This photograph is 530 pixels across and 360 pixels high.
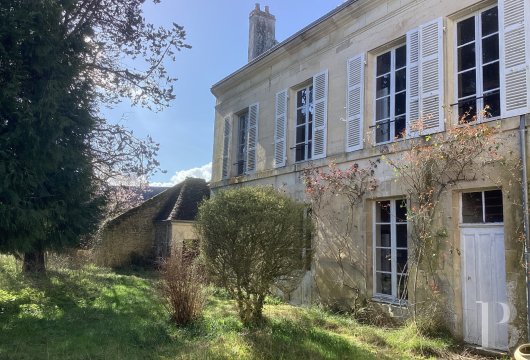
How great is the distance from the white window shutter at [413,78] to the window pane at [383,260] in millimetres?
2290

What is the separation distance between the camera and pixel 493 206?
6.59m

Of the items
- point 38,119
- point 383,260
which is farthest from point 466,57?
point 38,119

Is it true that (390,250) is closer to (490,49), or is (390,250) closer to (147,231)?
(490,49)

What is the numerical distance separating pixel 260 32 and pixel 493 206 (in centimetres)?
1043

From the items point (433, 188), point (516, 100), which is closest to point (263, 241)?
point (433, 188)

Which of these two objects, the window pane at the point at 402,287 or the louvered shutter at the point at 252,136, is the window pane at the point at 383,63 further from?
the louvered shutter at the point at 252,136

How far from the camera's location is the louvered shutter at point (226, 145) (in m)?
13.6

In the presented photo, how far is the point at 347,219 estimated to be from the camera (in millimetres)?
8844

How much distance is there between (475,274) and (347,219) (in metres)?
2.77

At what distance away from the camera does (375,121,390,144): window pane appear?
841 cm

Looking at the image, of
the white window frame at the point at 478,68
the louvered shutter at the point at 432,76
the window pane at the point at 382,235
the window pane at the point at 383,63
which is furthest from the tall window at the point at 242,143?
the white window frame at the point at 478,68

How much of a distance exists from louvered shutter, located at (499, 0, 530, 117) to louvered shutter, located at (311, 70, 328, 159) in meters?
3.98

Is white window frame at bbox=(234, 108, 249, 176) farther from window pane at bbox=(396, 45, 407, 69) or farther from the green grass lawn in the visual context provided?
window pane at bbox=(396, 45, 407, 69)

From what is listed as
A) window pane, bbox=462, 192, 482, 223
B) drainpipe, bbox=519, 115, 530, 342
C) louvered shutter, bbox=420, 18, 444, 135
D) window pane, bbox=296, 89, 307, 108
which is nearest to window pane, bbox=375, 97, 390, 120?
louvered shutter, bbox=420, 18, 444, 135
